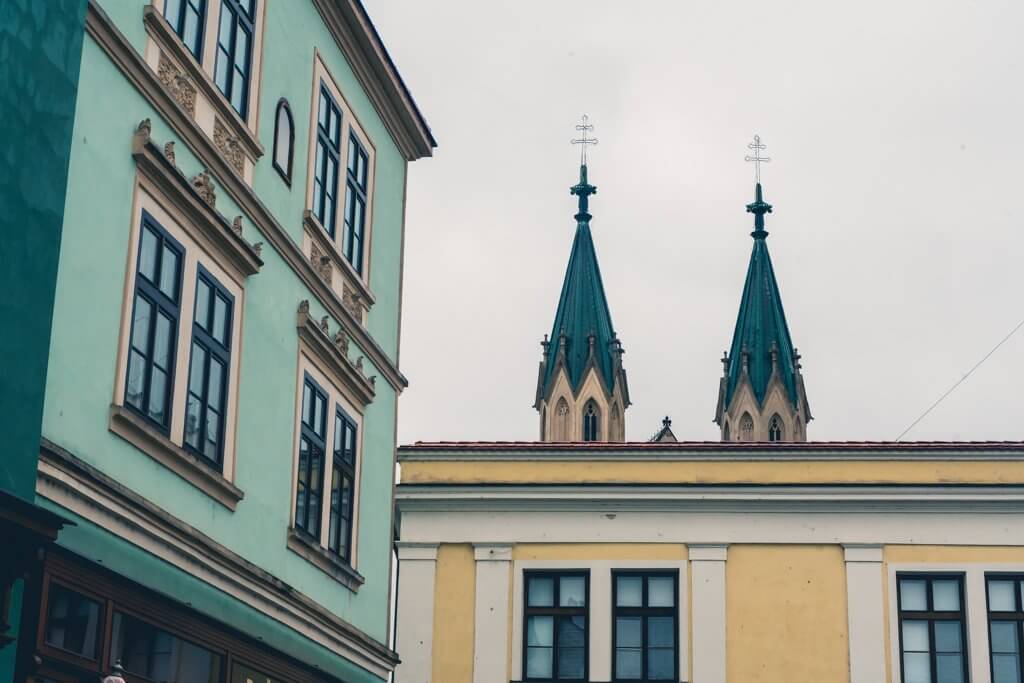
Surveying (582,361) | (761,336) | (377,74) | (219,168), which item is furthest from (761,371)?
(219,168)

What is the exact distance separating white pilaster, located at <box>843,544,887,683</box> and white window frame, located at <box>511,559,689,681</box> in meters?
2.61

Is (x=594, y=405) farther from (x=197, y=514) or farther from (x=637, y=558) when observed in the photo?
(x=197, y=514)

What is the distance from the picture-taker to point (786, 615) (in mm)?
27875

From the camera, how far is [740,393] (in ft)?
245

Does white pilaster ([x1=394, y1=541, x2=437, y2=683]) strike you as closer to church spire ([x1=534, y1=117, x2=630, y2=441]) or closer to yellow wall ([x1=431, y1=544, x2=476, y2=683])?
yellow wall ([x1=431, y1=544, x2=476, y2=683])

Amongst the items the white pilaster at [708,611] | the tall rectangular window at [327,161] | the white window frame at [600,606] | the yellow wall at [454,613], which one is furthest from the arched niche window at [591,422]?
the tall rectangular window at [327,161]

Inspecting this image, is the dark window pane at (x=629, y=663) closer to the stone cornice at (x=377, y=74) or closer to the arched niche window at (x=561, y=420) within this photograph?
the stone cornice at (x=377, y=74)

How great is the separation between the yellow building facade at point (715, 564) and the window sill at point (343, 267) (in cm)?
911

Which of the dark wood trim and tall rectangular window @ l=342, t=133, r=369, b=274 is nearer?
the dark wood trim

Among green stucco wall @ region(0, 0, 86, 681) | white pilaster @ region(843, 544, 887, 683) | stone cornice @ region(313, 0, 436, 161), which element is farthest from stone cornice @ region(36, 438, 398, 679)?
white pilaster @ region(843, 544, 887, 683)

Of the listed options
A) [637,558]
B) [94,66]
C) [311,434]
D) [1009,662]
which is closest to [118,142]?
[94,66]

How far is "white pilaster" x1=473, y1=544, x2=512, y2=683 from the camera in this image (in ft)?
92.0

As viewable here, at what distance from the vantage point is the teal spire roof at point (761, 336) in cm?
7475

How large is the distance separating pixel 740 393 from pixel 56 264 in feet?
210
